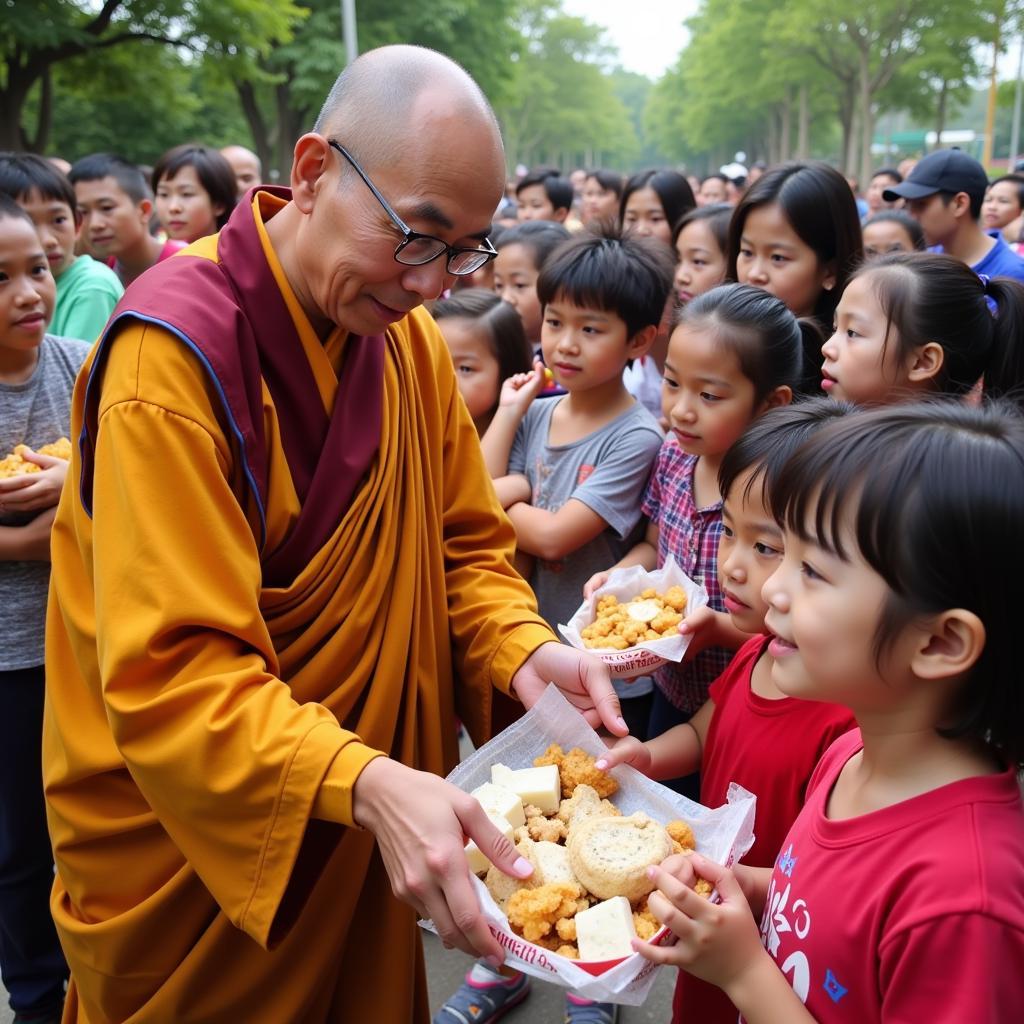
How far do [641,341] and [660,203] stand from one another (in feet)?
8.54

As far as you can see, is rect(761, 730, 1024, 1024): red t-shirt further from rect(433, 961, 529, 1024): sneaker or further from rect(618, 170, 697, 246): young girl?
rect(618, 170, 697, 246): young girl

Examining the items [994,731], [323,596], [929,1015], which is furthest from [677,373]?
[929,1015]

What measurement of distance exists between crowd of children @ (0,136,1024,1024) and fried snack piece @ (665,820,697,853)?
108 mm

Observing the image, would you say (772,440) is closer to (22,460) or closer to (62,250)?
(22,460)

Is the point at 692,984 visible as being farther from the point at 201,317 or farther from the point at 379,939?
the point at 201,317

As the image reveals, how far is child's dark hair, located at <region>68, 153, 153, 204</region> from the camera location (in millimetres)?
4871

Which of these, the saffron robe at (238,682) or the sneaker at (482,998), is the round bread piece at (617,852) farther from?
the sneaker at (482,998)

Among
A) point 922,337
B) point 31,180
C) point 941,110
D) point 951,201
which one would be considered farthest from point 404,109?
point 941,110

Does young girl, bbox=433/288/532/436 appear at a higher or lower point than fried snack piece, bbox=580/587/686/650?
higher

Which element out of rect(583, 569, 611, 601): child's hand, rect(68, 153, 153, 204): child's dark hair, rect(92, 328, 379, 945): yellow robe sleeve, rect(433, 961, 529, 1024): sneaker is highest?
rect(68, 153, 153, 204): child's dark hair

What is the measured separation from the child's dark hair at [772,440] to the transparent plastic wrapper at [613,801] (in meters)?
0.58

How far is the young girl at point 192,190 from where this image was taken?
5.31 m

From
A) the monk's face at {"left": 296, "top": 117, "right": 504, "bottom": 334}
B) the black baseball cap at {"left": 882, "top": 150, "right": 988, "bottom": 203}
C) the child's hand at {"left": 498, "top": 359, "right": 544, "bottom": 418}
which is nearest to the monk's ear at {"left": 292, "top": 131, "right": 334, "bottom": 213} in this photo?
the monk's face at {"left": 296, "top": 117, "right": 504, "bottom": 334}

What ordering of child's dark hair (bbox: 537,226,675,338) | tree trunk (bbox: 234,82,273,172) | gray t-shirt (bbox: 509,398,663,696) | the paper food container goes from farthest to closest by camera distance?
tree trunk (bbox: 234,82,273,172) < child's dark hair (bbox: 537,226,675,338) < gray t-shirt (bbox: 509,398,663,696) < the paper food container
